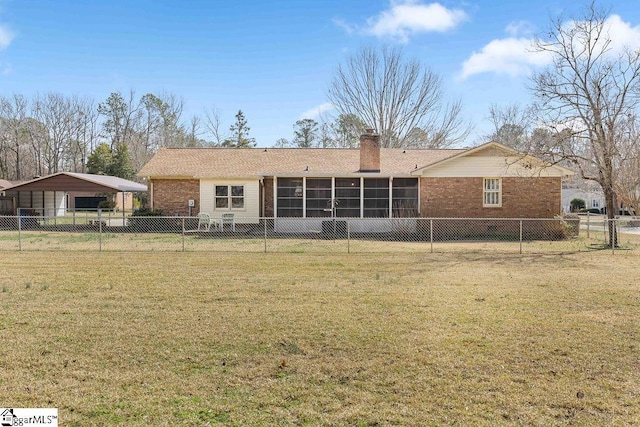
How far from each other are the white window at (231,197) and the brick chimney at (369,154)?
6.25 m

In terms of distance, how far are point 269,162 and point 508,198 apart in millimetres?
12308

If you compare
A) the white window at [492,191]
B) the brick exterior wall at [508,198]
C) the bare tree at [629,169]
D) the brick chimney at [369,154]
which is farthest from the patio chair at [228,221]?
the bare tree at [629,169]

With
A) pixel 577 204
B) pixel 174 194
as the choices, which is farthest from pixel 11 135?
pixel 577 204

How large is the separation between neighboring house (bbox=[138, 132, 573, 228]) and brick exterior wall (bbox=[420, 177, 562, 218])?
0.15 feet

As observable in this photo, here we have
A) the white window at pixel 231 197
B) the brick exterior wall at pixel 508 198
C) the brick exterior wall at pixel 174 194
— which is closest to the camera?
the brick exterior wall at pixel 508 198

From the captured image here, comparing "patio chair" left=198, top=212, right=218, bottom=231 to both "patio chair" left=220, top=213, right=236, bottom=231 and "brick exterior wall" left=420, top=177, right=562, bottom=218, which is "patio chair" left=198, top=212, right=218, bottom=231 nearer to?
"patio chair" left=220, top=213, right=236, bottom=231

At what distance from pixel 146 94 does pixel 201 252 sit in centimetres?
4494

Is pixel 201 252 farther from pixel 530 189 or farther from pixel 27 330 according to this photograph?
pixel 530 189

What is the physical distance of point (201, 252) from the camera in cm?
1388

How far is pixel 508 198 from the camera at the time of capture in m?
21.5

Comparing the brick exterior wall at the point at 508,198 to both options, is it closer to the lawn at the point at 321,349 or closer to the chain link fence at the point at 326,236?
the chain link fence at the point at 326,236

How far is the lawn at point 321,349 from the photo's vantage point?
3682 millimetres

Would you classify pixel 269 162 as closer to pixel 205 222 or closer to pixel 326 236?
pixel 205 222

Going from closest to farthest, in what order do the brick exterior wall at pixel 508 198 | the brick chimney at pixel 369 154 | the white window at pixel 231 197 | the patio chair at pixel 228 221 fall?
the patio chair at pixel 228 221 < the brick exterior wall at pixel 508 198 < the brick chimney at pixel 369 154 < the white window at pixel 231 197
